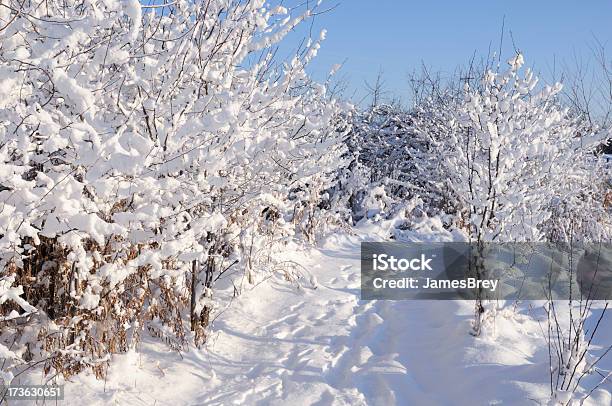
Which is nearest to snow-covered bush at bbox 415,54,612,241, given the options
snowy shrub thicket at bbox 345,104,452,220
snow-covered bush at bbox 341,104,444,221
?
snow-covered bush at bbox 341,104,444,221

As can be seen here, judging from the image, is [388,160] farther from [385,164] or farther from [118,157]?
[118,157]

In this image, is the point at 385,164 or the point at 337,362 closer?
the point at 337,362

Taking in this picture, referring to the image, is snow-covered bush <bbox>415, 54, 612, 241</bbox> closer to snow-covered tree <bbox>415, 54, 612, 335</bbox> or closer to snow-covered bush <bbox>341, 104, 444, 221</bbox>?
snow-covered tree <bbox>415, 54, 612, 335</bbox>

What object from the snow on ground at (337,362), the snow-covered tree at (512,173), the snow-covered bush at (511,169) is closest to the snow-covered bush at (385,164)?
the snow-covered tree at (512,173)

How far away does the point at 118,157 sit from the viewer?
7.64 feet

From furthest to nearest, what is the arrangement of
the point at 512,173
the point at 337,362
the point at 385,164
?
the point at 385,164 < the point at 512,173 < the point at 337,362

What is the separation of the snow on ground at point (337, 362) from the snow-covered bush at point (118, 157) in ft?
0.94

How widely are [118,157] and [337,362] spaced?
244 centimetres

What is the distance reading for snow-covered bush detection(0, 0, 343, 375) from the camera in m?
2.33

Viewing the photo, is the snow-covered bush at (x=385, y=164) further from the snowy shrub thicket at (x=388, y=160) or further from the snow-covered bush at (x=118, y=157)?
the snow-covered bush at (x=118, y=157)

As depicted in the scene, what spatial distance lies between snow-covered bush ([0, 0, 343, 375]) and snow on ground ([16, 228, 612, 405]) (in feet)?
0.94

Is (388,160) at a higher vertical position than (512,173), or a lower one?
higher

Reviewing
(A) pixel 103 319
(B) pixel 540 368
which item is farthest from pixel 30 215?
(B) pixel 540 368

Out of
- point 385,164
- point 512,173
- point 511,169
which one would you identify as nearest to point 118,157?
point 512,173
